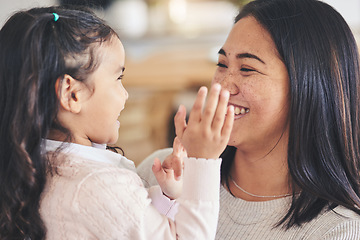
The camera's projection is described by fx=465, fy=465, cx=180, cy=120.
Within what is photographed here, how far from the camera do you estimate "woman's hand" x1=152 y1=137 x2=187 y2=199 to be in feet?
3.91

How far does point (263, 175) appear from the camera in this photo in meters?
1.34

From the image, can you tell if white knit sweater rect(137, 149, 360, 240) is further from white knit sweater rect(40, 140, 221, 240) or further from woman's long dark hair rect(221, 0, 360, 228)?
white knit sweater rect(40, 140, 221, 240)

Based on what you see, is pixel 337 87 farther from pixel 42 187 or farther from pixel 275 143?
pixel 42 187

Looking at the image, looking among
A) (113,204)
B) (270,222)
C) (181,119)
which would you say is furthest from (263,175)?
(113,204)

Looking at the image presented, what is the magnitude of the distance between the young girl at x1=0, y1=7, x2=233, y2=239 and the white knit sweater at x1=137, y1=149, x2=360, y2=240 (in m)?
0.28

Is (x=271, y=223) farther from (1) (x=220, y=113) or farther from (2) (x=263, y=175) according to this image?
(1) (x=220, y=113)

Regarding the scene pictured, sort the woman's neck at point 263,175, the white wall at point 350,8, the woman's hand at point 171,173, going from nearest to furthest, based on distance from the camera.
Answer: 1. the woman's hand at point 171,173
2. the woman's neck at point 263,175
3. the white wall at point 350,8

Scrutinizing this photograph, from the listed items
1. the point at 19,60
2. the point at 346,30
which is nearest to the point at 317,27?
the point at 346,30

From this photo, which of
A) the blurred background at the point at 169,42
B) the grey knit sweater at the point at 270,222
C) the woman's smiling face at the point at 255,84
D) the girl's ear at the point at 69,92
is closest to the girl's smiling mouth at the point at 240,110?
the woman's smiling face at the point at 255,84

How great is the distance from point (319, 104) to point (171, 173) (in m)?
0.42

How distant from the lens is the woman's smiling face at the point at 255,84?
1.23 meters

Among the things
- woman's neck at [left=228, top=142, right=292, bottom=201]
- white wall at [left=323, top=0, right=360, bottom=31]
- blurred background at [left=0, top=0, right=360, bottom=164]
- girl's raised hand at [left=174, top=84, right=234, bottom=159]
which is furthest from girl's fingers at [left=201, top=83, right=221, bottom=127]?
white wall at [left=323, top=0, right=360, bottom=31]

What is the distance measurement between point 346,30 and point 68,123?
2.47 ft

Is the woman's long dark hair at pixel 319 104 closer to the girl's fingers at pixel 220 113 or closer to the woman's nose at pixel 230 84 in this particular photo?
the woman's nose at pixel 230 84
